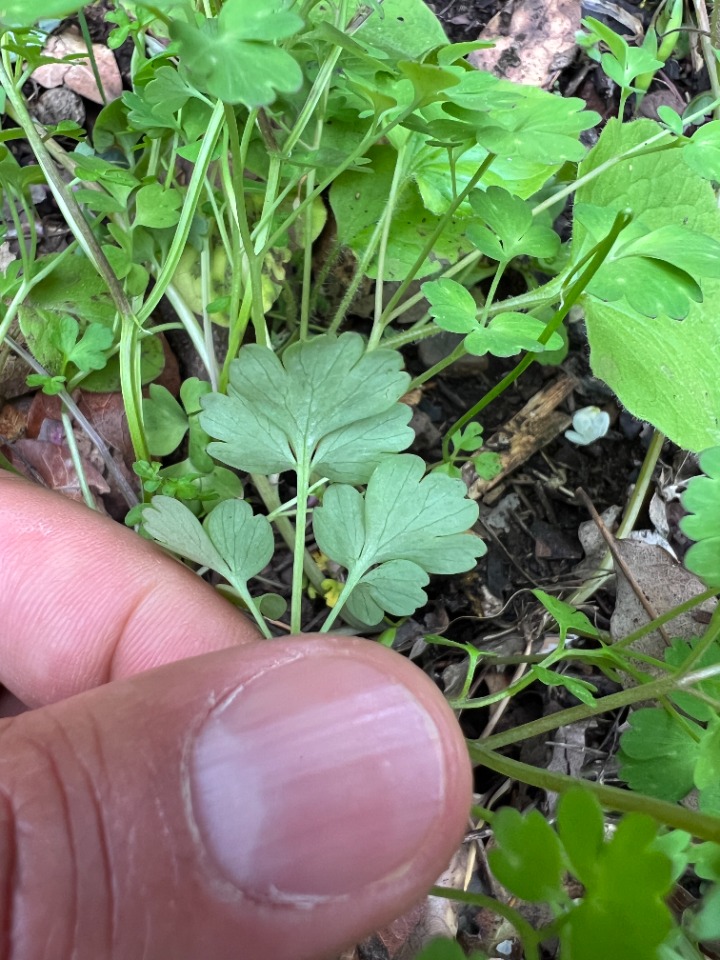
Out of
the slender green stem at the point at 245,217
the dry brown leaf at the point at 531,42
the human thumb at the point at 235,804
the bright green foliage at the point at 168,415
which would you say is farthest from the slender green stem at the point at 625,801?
the dry brown leaf at the point at 531,42

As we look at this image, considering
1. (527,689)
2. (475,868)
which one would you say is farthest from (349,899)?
(527,689)

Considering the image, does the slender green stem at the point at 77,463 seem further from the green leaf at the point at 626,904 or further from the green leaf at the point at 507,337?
the green leaf at the point at 626,904

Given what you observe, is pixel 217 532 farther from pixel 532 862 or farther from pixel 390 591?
pixel 532 862

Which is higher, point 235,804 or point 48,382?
point 48,382

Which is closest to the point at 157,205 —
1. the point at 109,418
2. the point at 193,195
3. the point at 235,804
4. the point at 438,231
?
the point at 193,195

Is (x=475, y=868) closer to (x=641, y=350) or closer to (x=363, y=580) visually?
(x=363, y=580)

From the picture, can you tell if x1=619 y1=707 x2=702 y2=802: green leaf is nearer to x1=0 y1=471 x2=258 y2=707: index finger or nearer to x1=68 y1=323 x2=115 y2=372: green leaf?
x1=0 y1=471 x2=258 y2=707: index finger
